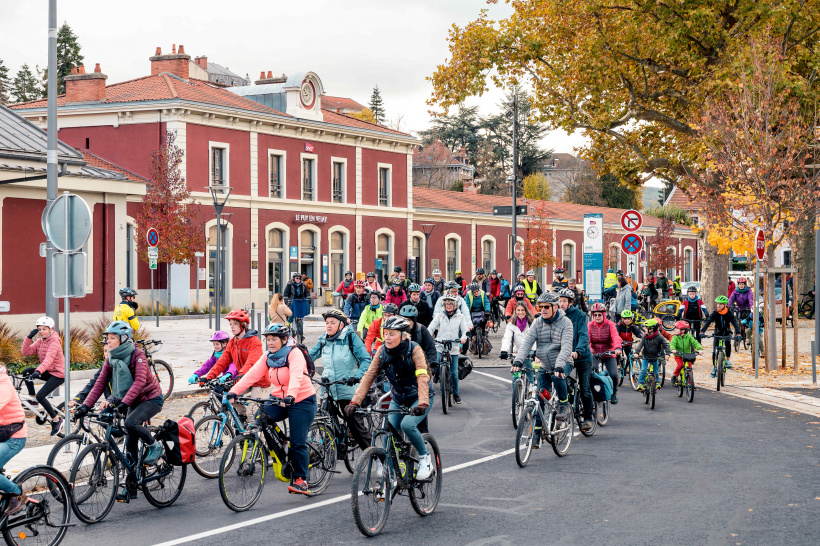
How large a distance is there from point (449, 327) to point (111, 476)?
300 inches

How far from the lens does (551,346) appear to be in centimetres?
1114

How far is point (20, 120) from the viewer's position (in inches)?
933

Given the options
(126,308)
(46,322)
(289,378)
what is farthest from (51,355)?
(289,378)

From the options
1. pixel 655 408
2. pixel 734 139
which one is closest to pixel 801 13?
pixel 734 139

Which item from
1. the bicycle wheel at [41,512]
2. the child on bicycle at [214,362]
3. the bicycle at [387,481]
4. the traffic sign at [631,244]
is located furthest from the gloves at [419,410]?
the traffic sign at [631,244]

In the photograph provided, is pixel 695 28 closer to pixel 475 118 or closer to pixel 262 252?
pixel 262 252

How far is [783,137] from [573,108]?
660 cm

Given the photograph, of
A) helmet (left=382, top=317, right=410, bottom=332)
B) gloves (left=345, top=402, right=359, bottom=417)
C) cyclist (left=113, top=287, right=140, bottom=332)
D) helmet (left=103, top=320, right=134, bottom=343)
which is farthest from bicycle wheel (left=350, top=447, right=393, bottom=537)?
cyclist (left=113, top=287, right=140, bottom=332)

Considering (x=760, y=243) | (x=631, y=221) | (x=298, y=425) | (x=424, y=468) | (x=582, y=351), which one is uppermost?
(x=631, y=221)

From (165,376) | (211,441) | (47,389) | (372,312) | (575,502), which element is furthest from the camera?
(165,376)

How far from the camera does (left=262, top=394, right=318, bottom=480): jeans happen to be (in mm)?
8406

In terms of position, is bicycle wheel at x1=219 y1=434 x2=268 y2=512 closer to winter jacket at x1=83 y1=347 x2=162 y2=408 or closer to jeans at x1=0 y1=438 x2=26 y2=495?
winter jacket at x1=83 y1=347 x2=162 y2=408

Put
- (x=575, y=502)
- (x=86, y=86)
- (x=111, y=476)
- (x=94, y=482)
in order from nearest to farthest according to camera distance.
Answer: (x=94, y=482), (x=111, y=476), (x=575, y=502), (x=86, y=86)

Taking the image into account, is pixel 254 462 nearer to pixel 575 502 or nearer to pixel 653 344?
pixel 575 502
